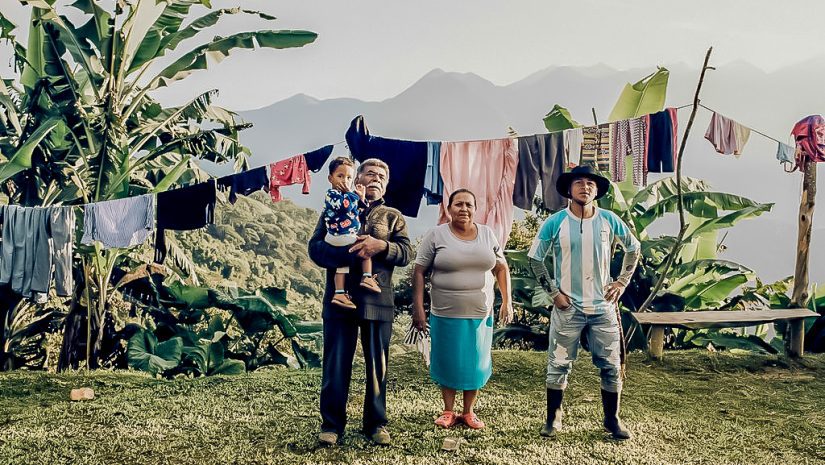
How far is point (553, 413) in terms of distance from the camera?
4324 millimetres

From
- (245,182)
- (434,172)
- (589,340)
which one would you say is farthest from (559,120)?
(589,340)

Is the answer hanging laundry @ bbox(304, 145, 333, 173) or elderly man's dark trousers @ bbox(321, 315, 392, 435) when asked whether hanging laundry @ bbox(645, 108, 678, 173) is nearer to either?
hanging laundry @ bbox(304, 145, 333, 173)

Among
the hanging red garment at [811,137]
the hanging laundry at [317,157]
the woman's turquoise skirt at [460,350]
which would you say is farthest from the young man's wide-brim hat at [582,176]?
the hanging red garment at [811,137]

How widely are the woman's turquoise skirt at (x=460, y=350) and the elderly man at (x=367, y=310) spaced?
1.08 feet

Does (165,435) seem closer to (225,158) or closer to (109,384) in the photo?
(109,384)

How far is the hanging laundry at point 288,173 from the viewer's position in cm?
595

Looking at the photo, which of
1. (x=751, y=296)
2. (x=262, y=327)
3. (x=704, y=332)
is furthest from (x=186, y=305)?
(x=751, y=296)

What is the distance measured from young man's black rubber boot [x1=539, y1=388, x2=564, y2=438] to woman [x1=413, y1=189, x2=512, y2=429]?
1.47 ft

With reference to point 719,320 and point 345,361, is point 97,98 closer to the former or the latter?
point 345,361

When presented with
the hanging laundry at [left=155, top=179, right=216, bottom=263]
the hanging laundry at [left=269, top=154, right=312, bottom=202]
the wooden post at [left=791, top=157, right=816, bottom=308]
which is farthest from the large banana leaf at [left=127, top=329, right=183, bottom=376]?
the wooden post at [left=791, top=157, right=816, bottom=308]

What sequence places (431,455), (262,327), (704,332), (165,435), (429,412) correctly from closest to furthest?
1. (431,455)
2. (165,435)
3. (429,412)
4. (262,327)
5. (704,332)

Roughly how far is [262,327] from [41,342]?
11.0 ft

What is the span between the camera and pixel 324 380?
401cm

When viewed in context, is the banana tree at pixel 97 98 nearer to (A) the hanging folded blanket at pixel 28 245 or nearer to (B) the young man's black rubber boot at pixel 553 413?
(A) the hanging folded blanket at pixel 28 245
